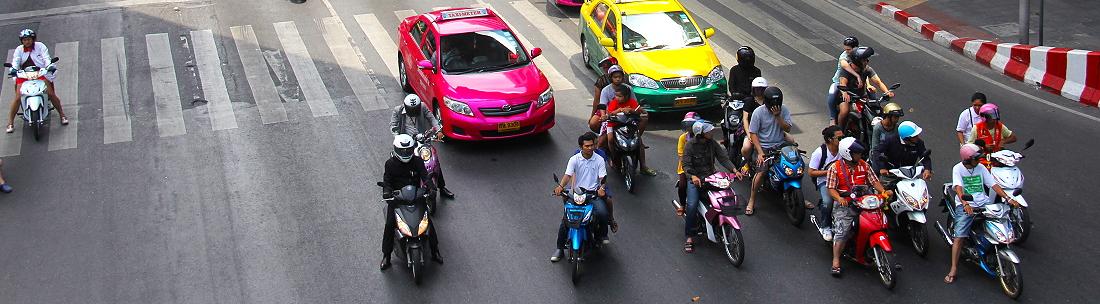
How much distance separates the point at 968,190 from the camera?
1065 centimetres

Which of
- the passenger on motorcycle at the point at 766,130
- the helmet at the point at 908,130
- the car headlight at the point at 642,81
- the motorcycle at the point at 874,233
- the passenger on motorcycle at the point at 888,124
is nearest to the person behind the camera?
the motorcycle at the point at 874,233

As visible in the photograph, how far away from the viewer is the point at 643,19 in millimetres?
17953

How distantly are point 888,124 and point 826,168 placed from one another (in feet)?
3.25

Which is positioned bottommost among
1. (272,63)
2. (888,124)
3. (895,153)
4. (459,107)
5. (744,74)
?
(272,63)

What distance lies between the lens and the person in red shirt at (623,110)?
1332 cm

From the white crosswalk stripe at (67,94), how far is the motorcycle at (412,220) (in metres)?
7.10

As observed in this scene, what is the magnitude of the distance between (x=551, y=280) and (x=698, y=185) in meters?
1.83

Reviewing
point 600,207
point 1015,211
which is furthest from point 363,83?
point 1015,211

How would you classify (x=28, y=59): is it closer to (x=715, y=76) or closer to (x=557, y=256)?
(x=557, y=256)

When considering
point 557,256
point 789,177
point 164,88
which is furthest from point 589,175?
point 164,88

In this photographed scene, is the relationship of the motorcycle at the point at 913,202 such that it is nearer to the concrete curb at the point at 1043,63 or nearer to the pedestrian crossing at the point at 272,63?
the concrete curb at the point at 1043,63

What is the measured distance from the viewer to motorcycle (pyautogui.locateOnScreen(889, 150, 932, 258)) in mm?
10867

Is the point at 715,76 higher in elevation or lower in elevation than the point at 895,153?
lower

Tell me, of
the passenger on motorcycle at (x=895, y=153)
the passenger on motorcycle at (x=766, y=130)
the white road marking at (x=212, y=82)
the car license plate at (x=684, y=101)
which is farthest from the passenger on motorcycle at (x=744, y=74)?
the white road marking at (x=212, y=82)
